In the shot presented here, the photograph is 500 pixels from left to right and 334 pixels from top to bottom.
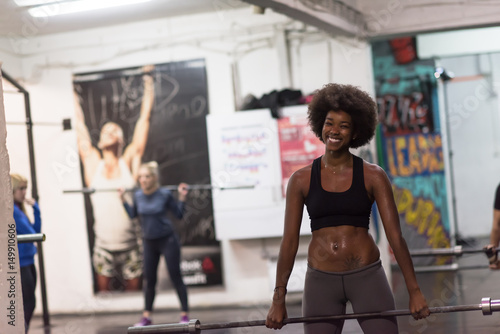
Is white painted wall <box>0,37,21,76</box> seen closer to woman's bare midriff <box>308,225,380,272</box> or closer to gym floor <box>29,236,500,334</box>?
gym floor <box>29,236,500,334</box>

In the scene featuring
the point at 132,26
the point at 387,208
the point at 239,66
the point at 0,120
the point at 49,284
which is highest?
the point at 132,26

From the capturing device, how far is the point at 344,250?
9.57 ft

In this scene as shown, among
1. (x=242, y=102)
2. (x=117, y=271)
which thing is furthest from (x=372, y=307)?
(x=117, y=271)

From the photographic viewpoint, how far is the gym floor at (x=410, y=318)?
587 cm

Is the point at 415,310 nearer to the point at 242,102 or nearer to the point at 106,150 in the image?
the point at 242,102

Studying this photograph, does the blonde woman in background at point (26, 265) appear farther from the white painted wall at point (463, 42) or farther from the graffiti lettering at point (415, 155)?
the white painted wall at point (463, 42)

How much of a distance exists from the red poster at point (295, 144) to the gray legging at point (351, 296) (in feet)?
14.9

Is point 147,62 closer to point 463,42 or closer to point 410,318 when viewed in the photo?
point 410,318

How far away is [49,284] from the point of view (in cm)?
820

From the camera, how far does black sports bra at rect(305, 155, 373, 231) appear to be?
2920 millimetres

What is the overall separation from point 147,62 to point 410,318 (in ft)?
12.0

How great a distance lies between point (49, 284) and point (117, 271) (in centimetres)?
76

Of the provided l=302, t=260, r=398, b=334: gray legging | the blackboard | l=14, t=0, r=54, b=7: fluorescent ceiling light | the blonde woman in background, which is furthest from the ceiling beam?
l=302, t=260, r=398, b=334: gray legging

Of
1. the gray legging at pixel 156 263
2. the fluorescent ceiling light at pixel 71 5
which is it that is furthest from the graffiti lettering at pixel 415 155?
the fluorescent ceiling light at pixel 71 5
